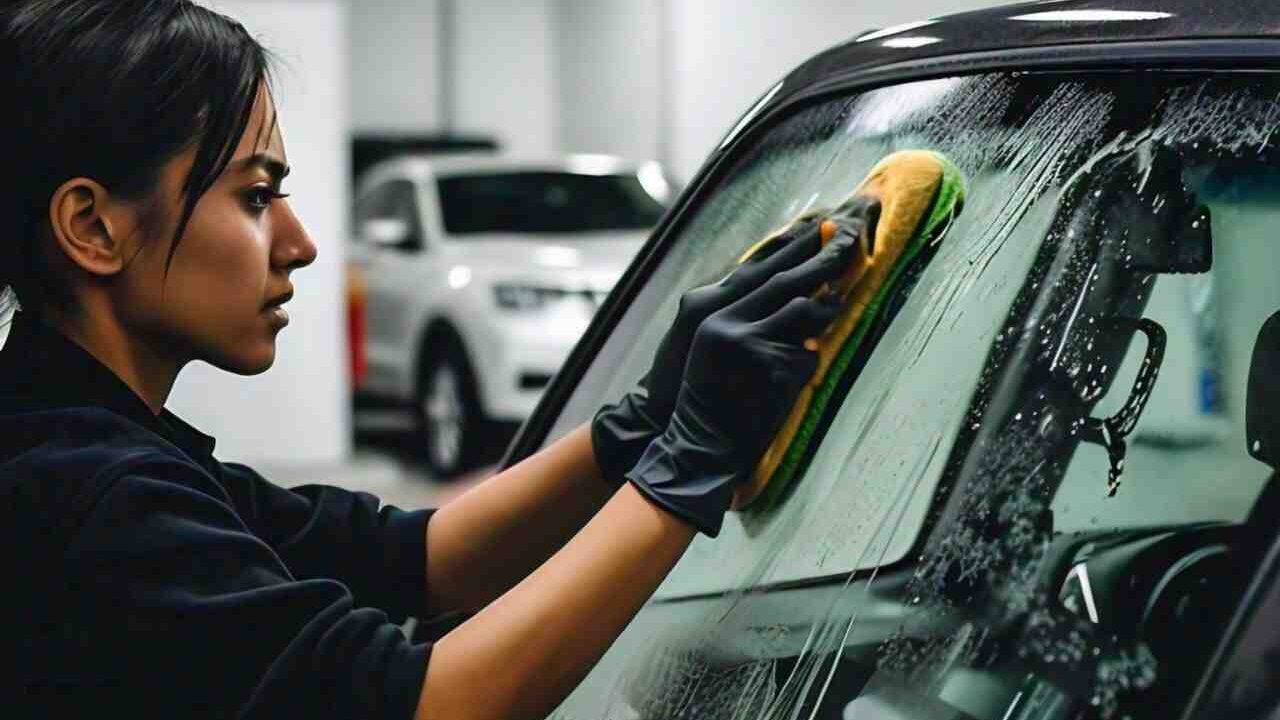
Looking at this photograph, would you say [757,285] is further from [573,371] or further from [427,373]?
[427,373]

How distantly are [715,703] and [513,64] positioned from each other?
567 inches

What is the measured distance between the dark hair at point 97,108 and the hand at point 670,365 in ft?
1.14

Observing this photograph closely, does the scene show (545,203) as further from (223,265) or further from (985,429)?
(223,265)

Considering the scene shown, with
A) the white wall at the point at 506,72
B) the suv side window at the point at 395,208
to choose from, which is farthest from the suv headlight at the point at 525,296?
the white wall at the point at 506,72

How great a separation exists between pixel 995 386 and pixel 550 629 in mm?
445

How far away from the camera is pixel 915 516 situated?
4.70 feet

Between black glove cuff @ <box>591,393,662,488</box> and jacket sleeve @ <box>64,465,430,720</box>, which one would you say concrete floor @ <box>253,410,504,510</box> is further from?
jacket sleeve @ <box>64,465,430,720</box>

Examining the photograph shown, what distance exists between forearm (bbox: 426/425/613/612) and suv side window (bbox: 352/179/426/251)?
643 centimetres

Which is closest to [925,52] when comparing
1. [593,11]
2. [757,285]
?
[757,285]

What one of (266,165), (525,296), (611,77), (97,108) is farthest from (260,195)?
(611,77)

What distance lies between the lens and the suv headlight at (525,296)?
7.06m

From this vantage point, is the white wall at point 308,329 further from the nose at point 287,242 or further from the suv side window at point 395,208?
the nose at point 287,242

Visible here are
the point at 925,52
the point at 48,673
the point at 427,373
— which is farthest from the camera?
the point at 427,373

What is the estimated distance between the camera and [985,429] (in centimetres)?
144
